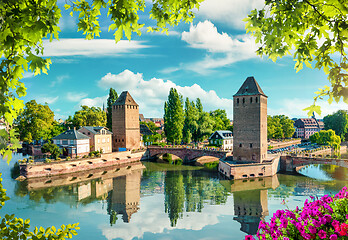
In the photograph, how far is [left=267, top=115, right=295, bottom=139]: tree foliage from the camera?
7109 centimetres

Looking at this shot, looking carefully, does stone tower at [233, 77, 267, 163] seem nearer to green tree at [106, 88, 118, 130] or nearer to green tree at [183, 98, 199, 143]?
green tree at [183, 98, 199, 143]

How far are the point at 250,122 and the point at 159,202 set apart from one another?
58.3 ft

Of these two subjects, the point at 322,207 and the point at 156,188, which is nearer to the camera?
the point at 322,207

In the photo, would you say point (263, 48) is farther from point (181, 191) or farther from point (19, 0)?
point (181, 191)

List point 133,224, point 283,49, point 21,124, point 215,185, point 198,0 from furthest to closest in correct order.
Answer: point 21,124 → point 215,185 → point 133,224 → point 198,0 → point 283,49

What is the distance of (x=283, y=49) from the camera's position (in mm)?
4035

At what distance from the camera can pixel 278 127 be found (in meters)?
74.4

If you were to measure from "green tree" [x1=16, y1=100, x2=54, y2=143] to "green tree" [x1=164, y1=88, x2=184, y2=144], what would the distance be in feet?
84.1

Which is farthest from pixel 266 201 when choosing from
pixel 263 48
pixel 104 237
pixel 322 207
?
pixel 263 48

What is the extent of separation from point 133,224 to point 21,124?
4462 cm

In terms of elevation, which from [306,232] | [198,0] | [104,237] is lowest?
[104,237]

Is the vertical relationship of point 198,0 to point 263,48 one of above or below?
above

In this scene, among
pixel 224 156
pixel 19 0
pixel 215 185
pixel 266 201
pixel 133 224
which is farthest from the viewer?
pixel 224 156

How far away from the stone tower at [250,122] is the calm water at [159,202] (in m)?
4.30
